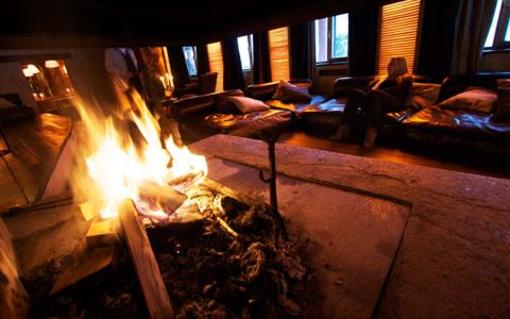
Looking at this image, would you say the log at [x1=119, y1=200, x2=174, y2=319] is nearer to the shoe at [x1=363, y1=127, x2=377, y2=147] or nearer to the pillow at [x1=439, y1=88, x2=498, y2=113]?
the shoe at [x1=363, y1=127, x2=377, y2=147]

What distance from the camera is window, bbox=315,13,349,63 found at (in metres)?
5.89

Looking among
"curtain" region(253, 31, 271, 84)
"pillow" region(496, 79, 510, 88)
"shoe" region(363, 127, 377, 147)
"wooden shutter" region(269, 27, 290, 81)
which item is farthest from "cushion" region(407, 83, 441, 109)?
"curtain" region(253, 31, 271, 84)

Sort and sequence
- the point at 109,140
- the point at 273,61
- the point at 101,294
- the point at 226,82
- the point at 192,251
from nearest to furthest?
the point at 101,294, the point at 192,251, the point at 109,140, the point at 273,61, the point at 226,82

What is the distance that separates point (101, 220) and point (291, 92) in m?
4.81

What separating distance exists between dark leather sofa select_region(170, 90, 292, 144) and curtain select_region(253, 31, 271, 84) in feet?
10.3

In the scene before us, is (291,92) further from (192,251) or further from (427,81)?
(192,251)

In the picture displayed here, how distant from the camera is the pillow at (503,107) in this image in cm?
287

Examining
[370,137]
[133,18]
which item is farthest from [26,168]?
[370,137]

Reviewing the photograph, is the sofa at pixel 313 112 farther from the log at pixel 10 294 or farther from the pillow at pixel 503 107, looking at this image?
the log at pixel 10 294

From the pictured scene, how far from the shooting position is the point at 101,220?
1.05 meters

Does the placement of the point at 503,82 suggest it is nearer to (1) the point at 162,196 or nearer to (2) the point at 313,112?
(2) the point at 313,112

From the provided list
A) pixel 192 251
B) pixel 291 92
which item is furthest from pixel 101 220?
pixel 291 92

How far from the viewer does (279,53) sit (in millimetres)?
6973

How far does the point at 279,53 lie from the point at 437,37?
149 inches
